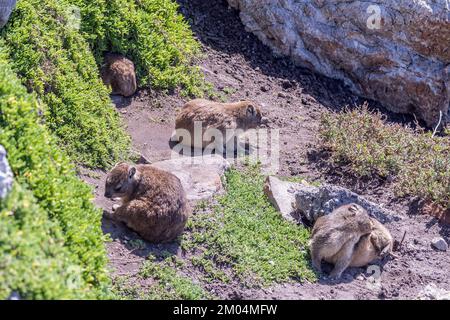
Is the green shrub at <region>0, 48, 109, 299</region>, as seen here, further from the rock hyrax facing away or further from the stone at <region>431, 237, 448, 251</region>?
the stone at <region>431, 237, 448, 251</region>

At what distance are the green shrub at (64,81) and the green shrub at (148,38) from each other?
65 centimetres

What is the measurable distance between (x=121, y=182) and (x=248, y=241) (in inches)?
66.8

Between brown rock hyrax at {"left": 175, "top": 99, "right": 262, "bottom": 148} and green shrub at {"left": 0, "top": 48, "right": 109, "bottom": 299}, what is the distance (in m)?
3.20

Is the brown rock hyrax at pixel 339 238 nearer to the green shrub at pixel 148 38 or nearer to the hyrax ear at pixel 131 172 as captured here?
the hyrax ear at pixel 131 172

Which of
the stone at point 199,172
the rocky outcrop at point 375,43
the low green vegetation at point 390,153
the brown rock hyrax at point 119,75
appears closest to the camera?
the stone at point 199,172

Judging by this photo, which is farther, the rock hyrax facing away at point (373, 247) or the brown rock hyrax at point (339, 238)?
the rock hyrax facing away at point (373, 247)

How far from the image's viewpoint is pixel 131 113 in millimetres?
11320

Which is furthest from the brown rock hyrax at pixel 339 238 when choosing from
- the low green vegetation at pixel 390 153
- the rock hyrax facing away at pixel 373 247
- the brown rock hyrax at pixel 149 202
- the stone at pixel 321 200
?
the low green vegetation at pixel 390 153

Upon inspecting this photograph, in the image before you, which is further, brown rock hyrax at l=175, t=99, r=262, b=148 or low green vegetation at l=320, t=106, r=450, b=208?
brown rock hyrax at l=175, t=99, r=262, b=148

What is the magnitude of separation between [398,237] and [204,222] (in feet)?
9.23

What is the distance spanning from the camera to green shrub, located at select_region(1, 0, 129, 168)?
30.3ft

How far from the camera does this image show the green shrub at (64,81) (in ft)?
30.3

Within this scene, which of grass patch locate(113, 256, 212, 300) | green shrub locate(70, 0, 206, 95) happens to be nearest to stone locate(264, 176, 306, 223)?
grass patch locate(113, 256, 212, 300)
